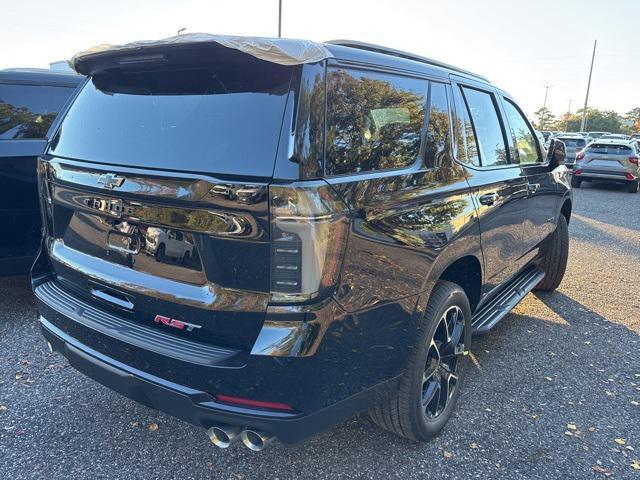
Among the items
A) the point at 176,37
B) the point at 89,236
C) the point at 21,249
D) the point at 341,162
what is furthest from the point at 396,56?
the point at 21,249

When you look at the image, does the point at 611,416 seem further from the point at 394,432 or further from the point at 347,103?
the point at 347,103

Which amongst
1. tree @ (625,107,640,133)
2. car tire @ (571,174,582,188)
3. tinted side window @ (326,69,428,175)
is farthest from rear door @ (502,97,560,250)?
tree @ (625,107,640,133)

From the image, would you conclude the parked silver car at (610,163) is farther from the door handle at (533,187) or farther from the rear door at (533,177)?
the door handle at (533,187)

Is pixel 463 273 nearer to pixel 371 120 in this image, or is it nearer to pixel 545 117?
pixel 371 120

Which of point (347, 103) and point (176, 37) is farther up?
point (176, 37)

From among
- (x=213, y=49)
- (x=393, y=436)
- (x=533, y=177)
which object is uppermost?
(x=213, y=49)

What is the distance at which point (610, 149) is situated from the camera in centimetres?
1478

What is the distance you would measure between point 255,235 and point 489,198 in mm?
1772

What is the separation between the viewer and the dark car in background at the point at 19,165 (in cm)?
388

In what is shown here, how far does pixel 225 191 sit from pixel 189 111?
19.8 inches

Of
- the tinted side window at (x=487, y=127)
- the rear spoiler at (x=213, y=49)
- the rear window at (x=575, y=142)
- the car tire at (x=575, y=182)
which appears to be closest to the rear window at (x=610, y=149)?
the car tire at (x=575, y=182)

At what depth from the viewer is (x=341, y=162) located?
196 cm

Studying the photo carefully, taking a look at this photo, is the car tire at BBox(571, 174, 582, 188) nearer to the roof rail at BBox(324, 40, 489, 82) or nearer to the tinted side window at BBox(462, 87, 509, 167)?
the tinted side window at BBox(462, 87, 509, 167)

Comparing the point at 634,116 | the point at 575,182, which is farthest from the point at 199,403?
the point at 634,116
